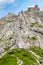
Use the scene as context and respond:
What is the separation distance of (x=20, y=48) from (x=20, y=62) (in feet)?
145

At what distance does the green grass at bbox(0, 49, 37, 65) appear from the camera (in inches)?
6146

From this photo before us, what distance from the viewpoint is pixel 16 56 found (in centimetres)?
17350

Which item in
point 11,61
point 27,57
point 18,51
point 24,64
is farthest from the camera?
point 18,51

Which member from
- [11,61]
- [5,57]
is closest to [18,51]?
[5,57]

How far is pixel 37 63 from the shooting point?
155000mm

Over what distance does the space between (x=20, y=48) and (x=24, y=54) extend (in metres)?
19.5

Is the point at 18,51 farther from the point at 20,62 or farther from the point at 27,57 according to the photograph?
the point at 20,62

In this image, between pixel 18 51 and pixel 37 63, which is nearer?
pixel 37 63

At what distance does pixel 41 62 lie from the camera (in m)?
159

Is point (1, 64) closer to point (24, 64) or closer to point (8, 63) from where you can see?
point (8, 63)

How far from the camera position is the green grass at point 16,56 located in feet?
512

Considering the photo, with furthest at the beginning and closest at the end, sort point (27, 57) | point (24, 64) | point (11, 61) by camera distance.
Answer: point (27, 57) < point (11, 61) < point (24, 64)

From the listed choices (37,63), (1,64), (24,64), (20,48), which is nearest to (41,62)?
(37,63)

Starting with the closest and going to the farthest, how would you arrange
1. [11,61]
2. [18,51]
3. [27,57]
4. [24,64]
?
[24,64]
[11,61]
[27,57]
[18,51]
